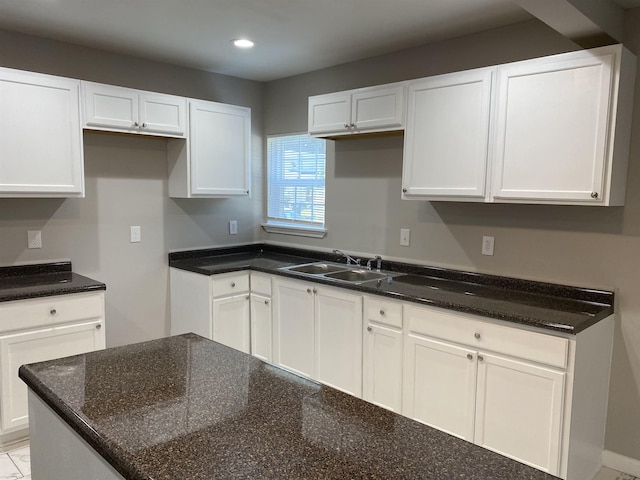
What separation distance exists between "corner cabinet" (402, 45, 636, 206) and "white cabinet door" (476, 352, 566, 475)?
0.88 metres

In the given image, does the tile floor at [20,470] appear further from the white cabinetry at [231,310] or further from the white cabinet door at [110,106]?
the white cabinet door at [110,106]

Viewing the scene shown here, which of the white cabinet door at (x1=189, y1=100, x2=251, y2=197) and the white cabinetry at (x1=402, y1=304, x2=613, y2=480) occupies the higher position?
the white cabinet door at (x1=189, y1=100, x2=251, y2=197)

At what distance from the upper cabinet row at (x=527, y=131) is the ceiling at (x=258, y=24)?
365 millimetres

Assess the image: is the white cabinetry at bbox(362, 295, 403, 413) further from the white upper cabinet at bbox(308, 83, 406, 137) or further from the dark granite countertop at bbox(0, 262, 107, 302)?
the dark granite countertop at bbox(0, 262, 107, 302)

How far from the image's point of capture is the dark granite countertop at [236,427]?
1030mm

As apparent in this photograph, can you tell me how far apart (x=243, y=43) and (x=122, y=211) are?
61.6 inches

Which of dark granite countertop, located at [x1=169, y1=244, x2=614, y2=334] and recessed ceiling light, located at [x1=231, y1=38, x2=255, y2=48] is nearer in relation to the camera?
dark granite countertop, located at [x1=169, y1=244, x2=614, y2=334]

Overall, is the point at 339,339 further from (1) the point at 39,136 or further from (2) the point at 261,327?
(1) the point at 39,136

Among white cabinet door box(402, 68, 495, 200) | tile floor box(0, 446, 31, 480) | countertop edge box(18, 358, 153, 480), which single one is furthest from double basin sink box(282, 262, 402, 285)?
countertop edge box(18, 358, 153, 480)

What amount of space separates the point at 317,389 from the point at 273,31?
94.1 inches

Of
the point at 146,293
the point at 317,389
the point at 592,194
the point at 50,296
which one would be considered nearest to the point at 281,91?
the point at 146,293

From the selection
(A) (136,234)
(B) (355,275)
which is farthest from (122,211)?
(B) (355,275)

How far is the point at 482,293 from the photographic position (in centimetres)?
284

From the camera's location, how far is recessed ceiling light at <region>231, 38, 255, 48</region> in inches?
126
